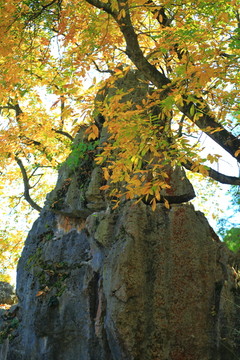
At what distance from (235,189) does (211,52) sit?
518 centimetres

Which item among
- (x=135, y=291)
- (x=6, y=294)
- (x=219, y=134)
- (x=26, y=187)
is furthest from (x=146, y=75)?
(x=6, y=294)

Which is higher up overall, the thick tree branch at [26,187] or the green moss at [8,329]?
the thick tree branch at [26,187]

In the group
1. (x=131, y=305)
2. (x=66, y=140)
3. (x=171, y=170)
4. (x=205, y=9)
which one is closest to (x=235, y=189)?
(x=171, y=170)

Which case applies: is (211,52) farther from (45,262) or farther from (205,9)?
(45,262)

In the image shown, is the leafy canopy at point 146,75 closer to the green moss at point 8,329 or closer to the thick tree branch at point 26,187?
the thick tree branch at point 26,187

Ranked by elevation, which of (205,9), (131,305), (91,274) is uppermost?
(205,9)

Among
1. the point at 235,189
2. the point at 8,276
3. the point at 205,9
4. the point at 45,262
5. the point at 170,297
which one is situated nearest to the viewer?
the point at 170,297

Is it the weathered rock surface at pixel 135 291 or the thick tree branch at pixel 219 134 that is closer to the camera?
the weathered rock surface at pixel 135 291

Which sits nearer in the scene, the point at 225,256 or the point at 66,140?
the point at 225,256

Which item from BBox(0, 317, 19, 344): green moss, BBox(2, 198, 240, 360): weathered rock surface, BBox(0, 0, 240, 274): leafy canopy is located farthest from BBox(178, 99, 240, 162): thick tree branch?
BBox(0, 317, 19, 344): green moss

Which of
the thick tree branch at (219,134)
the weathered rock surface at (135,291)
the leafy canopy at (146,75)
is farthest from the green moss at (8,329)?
the thick tree branch at (219,134)

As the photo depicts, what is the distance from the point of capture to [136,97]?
9867 millimetres

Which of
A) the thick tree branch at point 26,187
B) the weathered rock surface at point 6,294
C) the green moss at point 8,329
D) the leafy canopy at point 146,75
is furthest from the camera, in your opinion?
the weathered rock surface at point 6,294

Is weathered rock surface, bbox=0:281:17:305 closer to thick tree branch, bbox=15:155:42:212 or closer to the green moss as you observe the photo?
thick tree branch, bbox=15:155:42:212
